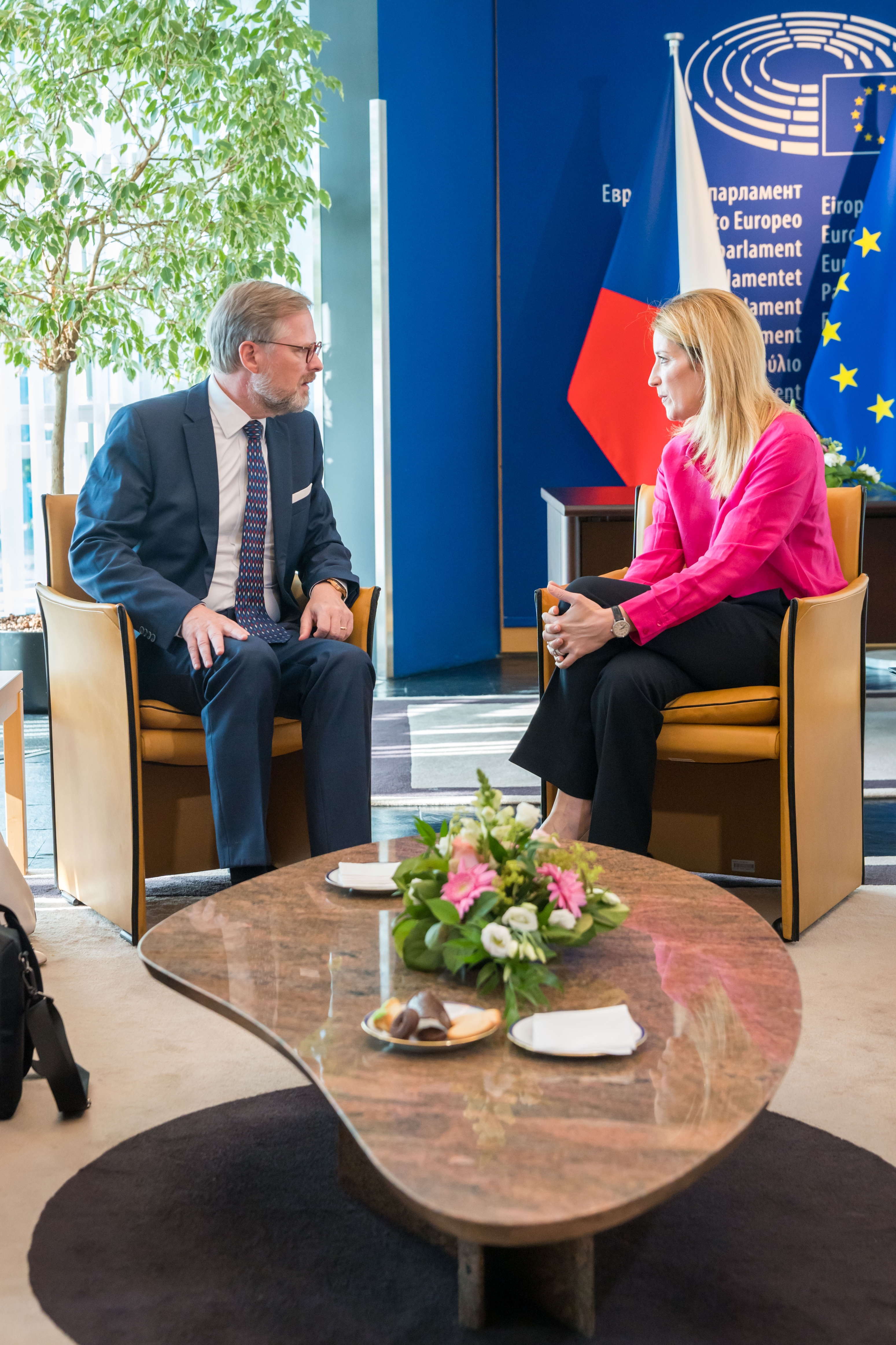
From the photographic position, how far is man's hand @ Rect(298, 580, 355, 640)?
2.70 m

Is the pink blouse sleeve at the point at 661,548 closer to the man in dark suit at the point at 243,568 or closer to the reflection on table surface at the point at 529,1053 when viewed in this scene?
the man in dark suit at the point at 243,568

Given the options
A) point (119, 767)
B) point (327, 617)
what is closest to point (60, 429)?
point (327, 617)

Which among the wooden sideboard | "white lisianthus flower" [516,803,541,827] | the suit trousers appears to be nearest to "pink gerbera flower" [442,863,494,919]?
"white lisianthus flower" [516,803,541,827]

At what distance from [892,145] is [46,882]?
4.79 m

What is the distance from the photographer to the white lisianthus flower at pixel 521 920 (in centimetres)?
139

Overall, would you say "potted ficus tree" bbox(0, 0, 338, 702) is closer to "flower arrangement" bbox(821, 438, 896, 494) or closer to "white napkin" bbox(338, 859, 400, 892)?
"flower arrangement" bbox(821, 438, 896, 494)

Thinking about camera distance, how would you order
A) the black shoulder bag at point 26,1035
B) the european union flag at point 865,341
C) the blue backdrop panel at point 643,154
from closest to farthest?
the black shoulder bag at point 26,1035 → the european union flag at point 865,341 → the blue backdrop panel at point 643,154

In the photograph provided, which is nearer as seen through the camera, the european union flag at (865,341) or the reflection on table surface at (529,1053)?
the reflection on table surface at (529,1053)

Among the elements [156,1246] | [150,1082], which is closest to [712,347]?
[150,1082]

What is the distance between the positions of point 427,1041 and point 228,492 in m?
1.74

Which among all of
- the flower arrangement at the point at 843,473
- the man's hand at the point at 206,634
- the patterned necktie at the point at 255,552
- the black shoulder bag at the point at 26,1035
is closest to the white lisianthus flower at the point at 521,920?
the black shoulder bag at the point at 26,1035

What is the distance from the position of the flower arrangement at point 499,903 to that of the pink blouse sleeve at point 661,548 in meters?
1.38

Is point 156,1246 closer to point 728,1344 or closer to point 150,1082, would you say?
point 150,1082

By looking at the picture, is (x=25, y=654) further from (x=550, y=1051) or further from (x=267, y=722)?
(x=550, y=1051)
